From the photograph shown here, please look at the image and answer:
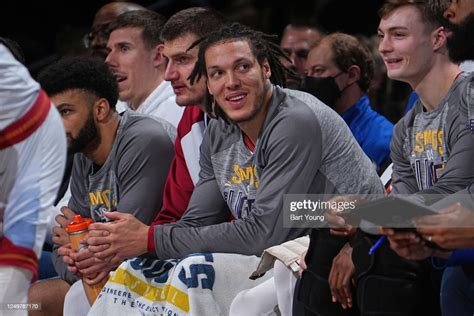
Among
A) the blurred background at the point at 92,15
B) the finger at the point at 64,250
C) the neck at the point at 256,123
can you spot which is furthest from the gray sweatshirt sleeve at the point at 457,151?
the blurred background at the point at 92,15

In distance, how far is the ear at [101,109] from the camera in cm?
435

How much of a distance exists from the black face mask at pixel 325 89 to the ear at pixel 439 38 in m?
1.24

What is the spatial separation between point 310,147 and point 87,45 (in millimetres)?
2623

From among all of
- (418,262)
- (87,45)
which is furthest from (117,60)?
(418,262)

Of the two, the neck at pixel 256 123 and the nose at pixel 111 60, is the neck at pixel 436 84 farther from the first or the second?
the nose at pixel 111 60

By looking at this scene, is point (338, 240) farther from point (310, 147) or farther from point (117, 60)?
point (117, 60)

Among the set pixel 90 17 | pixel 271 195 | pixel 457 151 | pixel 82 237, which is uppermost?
pixel 457 151

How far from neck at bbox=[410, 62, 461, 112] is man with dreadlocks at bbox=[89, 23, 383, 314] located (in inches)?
12.6

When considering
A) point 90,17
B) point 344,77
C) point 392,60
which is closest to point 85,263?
point 392,60

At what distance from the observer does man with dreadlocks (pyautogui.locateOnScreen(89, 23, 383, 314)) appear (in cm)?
384

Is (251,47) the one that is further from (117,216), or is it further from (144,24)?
(144,24)

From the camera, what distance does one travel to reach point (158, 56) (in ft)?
17.7

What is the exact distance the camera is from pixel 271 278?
147 inches

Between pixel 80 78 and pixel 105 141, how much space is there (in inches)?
11.8
